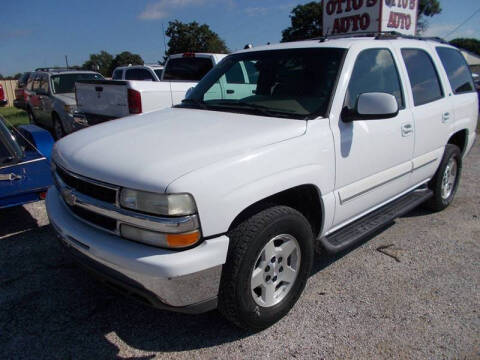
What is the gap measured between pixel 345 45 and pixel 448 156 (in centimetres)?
214

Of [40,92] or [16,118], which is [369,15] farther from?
[16,118]

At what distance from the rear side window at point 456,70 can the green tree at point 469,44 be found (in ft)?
216

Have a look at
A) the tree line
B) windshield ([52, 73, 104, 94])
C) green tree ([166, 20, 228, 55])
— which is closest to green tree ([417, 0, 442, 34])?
the tree line

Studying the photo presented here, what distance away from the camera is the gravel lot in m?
2.51

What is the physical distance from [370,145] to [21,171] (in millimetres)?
3472

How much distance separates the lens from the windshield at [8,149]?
14.0 ft

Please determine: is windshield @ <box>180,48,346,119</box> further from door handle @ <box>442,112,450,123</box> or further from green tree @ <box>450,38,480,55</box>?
green tree @ <box>450,38,480,55</box>

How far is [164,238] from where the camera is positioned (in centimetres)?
211

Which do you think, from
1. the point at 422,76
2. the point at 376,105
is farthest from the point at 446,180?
the point at 376,105

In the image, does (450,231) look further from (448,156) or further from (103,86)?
(103,86)

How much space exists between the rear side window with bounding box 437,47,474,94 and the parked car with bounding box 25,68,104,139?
23.3ft

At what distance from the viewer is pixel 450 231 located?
427 centimetres

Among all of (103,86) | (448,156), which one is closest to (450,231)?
(448,156)

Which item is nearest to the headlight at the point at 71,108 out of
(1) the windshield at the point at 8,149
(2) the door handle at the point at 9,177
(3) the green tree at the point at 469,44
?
(1) the windshield at the point at 8,149
